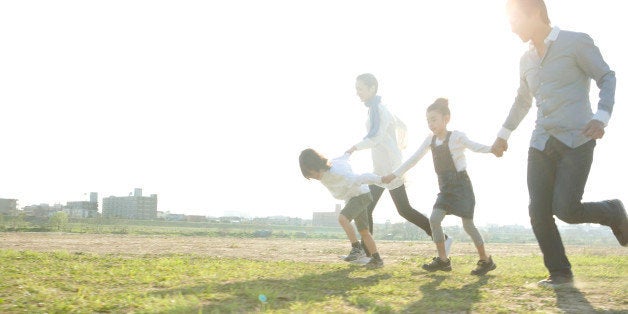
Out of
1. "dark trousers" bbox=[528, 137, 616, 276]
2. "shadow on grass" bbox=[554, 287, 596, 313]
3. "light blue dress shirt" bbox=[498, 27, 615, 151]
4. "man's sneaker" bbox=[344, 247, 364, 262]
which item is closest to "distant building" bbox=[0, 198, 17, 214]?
"man's sneaker" bbox=[344, 247, 364, 262]

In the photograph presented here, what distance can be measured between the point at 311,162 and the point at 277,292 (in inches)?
108

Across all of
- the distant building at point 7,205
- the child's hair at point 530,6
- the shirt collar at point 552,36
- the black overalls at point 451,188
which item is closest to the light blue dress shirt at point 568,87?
the shirt collar at point 552,36

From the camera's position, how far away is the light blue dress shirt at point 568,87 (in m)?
4.56

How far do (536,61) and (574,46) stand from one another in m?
0.42

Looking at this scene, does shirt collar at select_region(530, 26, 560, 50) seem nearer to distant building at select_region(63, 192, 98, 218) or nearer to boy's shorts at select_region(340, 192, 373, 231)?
boy's shorts at select_region(340, 192, 373, 231)

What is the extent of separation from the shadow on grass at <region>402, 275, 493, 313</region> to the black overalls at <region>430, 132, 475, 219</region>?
3.26 feet

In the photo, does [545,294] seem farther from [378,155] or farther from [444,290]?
[378,155]

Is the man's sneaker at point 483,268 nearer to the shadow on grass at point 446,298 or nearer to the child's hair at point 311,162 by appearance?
the shadow on grass at point 446,298

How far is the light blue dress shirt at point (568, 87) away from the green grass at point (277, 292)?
1.38 m

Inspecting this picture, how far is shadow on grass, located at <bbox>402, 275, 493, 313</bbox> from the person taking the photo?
3.78 meters

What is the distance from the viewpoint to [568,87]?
15.4ft

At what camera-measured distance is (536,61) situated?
5086 millimetres

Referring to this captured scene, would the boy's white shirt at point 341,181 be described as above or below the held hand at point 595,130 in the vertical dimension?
below

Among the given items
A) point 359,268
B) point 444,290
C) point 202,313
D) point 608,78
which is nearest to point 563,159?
point 608,78
